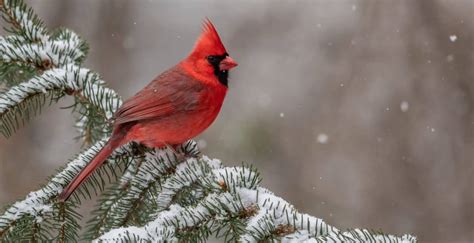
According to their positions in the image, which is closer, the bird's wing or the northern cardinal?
the northern cardinal

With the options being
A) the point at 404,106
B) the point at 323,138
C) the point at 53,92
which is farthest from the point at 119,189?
the point at 404,106

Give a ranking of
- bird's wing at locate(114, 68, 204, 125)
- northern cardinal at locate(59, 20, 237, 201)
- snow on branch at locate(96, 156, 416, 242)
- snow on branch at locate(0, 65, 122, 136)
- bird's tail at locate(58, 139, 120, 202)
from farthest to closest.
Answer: bird's wing at locate(114, 68, 204, 125) < northern cardinal at locate(59, 20, 237, 201) < snow on branch at locate(0, 65, 122, 136) < bird's tail at locate(58, 139, 120, 202) < snow on branch at locate(96, 156, 416, 242)

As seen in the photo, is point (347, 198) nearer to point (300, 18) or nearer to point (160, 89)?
point (300, 18)

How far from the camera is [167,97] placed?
3.16 metres

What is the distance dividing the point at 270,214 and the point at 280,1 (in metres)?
5.53

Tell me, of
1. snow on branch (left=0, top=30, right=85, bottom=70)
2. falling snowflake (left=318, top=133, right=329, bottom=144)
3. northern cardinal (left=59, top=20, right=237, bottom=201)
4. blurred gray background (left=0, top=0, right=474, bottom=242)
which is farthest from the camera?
falling snowflake (left=318, top=133, right=329, bottom=144)

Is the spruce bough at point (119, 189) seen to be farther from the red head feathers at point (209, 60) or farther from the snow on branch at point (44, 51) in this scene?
the red head feathers at point (209, 60)

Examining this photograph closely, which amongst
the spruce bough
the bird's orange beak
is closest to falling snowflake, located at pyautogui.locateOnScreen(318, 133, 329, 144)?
the bird's orange beak

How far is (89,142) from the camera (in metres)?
3.05

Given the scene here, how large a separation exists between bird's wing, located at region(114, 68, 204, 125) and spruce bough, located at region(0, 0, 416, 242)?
137mm

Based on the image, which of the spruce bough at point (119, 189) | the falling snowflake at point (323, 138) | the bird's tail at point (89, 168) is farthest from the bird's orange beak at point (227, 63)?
the falling snowflake at point (323, 138)

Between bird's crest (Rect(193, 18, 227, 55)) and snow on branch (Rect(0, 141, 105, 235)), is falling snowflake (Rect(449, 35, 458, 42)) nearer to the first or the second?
bird's crest (Rect(193, 18, 227, 55))

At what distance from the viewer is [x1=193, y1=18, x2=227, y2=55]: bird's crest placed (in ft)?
10.1

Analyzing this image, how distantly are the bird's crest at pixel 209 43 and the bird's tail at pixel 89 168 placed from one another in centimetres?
75
